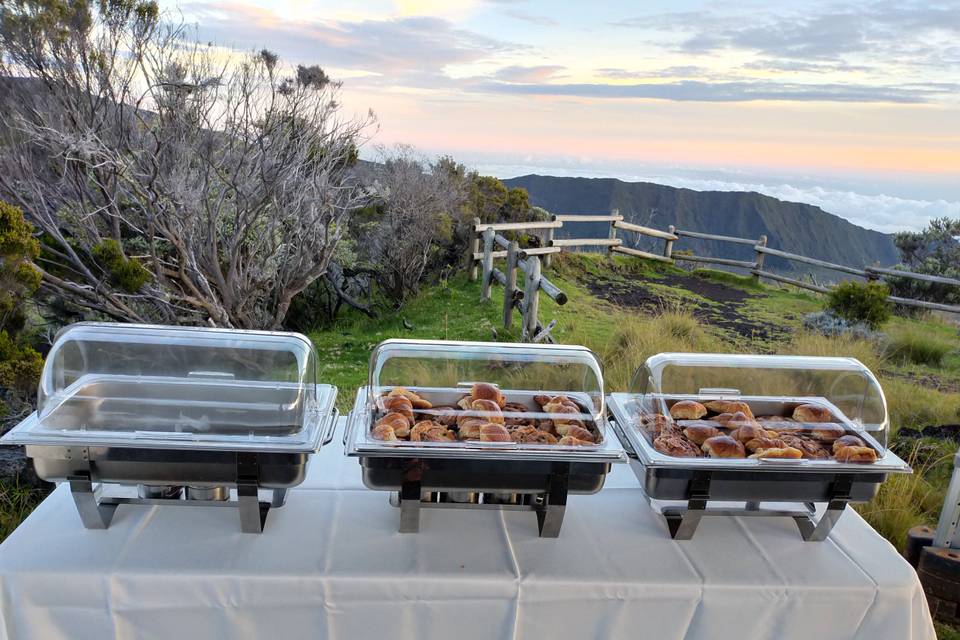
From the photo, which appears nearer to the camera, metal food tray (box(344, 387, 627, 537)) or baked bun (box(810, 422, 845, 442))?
metal food tray (box(344, 387, 627, 537))

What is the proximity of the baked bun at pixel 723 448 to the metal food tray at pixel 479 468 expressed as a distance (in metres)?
0.22

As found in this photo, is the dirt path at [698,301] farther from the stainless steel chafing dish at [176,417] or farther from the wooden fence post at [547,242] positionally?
the stainless steel chafing dish at [176,417]

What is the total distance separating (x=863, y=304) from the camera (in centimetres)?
877

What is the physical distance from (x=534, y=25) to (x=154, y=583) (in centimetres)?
449

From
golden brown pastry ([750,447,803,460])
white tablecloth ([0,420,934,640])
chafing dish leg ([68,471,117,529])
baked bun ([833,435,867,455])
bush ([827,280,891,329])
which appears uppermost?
golden brown pastry ([750,447,803,460])

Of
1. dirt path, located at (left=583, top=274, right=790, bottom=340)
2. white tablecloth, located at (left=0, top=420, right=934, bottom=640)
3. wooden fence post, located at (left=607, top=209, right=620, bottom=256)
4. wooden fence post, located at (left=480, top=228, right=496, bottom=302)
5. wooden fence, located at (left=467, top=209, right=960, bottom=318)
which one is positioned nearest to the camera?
white tablecloth, located at (left=0, top=420, right=934, bottom=640)

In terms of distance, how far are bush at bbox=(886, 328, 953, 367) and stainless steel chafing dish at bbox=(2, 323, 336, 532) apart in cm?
723

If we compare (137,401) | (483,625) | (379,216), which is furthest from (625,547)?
(379,216)

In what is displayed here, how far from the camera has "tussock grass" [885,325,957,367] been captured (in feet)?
23.6

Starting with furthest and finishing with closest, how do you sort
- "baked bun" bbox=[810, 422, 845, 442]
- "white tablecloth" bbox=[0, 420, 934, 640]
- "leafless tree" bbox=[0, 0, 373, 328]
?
"leafless tree" bbox=[0, 0, 373, 328] < "baked bun" bbox=[810, 422, 845, 442] < "white tablecloth" bbox=[0, 420, 934, 640]

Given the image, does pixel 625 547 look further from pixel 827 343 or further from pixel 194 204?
pixel 194 204

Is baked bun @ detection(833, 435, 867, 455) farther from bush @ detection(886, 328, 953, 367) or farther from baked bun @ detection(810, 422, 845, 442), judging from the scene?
bush @ detection(886, 328, 953, 367)

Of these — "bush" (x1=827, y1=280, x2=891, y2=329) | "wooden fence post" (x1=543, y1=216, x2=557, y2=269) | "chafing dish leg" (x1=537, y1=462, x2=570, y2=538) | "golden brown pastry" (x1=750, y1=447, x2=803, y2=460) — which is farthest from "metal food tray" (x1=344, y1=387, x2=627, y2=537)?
"wooden fence post" (x1=543, y1=216, x2=557, y2=269)

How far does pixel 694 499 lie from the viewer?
154cm
